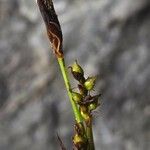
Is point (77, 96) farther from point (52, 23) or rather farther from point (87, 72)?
point (87, 72)

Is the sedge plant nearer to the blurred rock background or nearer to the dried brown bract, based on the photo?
the dried brown bract

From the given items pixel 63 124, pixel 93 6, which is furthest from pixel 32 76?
pixel 93 6

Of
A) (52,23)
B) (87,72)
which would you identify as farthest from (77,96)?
(87,72)

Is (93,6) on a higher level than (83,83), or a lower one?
higher

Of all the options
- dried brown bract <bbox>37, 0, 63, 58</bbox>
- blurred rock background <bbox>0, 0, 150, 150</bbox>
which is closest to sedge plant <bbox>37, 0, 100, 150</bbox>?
dried brown bract <bbox>37, 0, 63, 58</bbox>

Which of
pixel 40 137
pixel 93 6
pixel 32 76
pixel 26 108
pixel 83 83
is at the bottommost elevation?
pixel 83 83

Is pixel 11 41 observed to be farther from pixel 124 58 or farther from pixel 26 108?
pixel 124 58

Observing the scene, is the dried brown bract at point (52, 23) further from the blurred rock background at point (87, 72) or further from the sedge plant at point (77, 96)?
the blurred rock background at point (87, 72)

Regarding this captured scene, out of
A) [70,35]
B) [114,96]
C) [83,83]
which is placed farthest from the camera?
[70,35]
